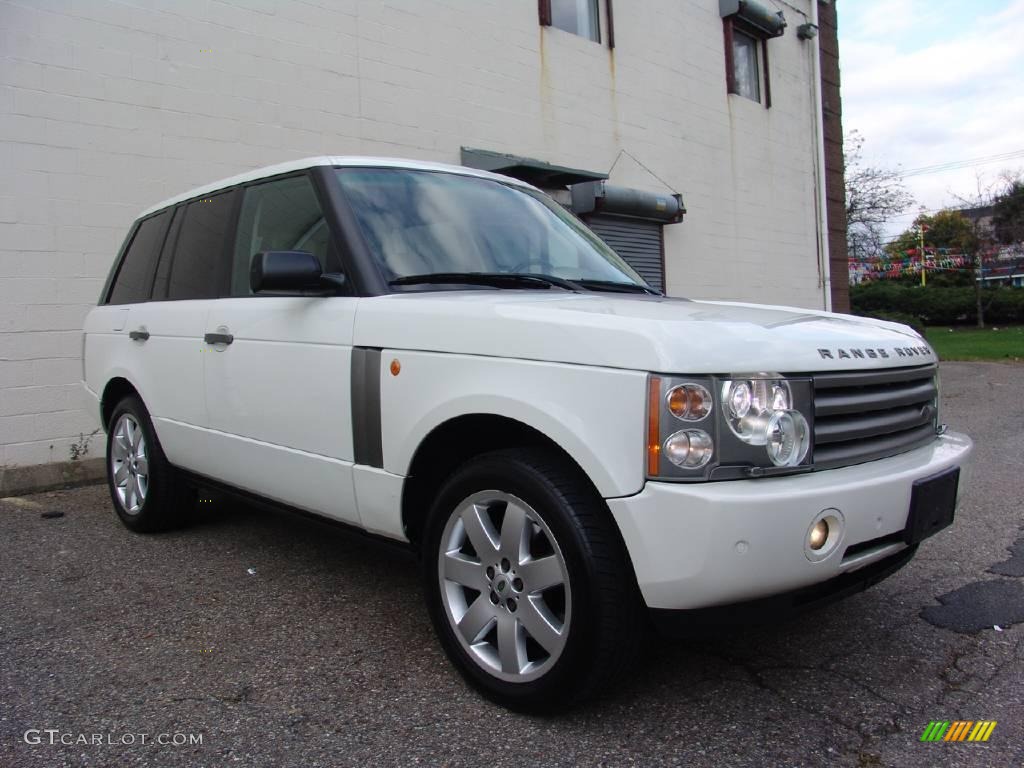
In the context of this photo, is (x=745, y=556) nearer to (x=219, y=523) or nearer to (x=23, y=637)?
(x=23, y=637)

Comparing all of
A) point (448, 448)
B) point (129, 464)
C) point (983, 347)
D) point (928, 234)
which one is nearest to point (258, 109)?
point (129, 464)

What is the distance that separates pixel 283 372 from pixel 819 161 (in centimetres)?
1394

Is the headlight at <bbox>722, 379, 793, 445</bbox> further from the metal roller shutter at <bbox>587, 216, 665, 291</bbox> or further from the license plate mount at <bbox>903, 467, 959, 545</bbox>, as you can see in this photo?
the metal roller shutter at <bbox>587, 216, 665, 291</bbox>

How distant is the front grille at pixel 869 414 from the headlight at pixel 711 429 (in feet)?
0.66

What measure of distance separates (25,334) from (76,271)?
23.2 inches

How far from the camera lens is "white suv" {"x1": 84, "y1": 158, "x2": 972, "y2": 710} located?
7.00 ft

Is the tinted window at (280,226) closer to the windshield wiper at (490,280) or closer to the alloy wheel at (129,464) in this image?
the windshield wiper at (490,280)

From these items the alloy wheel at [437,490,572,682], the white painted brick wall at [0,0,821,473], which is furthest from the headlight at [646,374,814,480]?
the white painted brick wall at [0,0,821,473]

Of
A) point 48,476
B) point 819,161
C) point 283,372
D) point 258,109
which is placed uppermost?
point 819,161

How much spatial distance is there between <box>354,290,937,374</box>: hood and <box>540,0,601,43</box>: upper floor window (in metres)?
7.74

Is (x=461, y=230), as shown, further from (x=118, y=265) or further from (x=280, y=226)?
(x=118, y=265)

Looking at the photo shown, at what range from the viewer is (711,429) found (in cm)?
212

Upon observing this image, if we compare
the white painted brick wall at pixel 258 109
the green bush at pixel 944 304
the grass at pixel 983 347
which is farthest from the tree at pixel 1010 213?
the white painted brick wall at pixel 258 109

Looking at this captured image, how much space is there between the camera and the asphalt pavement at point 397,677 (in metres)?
2.29
